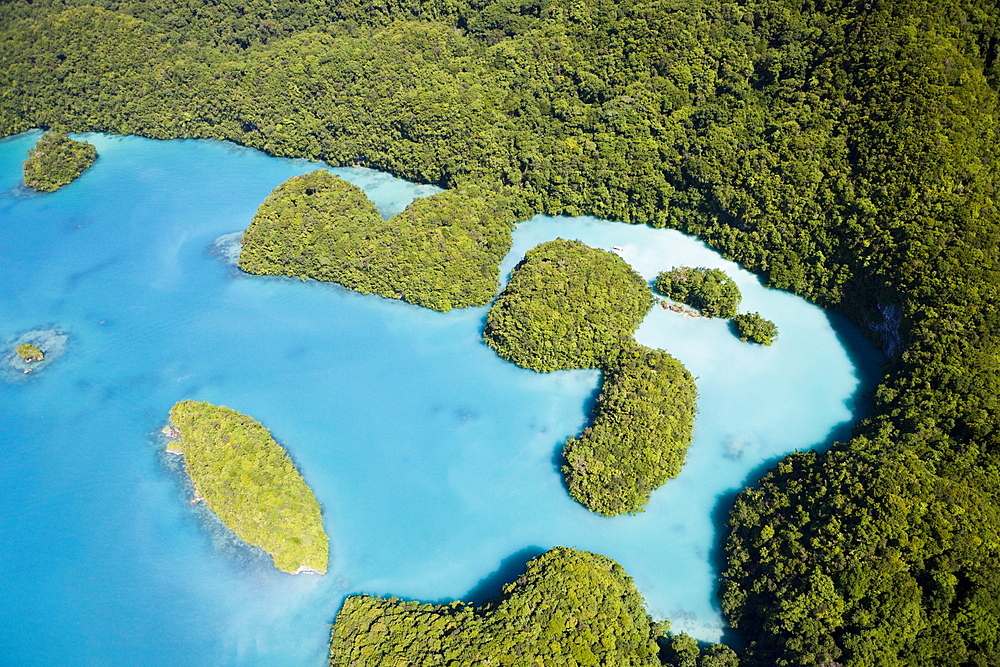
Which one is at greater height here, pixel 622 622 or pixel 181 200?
pixel 622 622

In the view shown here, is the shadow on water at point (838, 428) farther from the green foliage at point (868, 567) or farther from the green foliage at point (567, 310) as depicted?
the green foliage at point (567, 310)

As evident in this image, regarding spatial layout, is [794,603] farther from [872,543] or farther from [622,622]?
[622,622]

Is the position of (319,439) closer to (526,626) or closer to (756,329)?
(526,626)

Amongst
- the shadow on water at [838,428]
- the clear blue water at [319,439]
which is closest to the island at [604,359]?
the clear blue water at [319,439]

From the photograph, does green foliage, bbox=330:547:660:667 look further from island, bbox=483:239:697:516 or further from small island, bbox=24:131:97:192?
small island, bbox=24:131:97:192

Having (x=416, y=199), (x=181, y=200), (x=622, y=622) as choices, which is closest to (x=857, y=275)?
(x=622, y=622)
